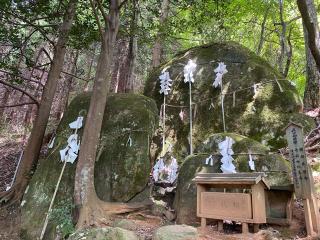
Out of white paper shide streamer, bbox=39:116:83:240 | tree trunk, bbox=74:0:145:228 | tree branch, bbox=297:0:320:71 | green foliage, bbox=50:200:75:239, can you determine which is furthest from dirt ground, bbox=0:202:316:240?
tree branch, bbox=297:0:320:71

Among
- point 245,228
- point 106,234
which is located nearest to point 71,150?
point 106,234

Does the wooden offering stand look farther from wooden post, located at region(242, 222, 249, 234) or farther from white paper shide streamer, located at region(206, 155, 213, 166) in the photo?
white paper shide streamer, located at region(206, 155, 213, 166)

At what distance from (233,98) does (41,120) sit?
19.2ft

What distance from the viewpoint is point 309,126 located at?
8492 mm

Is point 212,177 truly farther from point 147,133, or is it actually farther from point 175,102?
point 175,102

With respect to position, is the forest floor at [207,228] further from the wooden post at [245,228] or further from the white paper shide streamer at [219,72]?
the white paper shide streamer at [219,72]

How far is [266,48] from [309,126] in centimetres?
1103

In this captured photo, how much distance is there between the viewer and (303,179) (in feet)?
17.1

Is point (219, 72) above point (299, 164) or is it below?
above

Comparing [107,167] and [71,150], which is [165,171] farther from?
[71,150]

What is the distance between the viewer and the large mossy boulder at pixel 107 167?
21.7ft

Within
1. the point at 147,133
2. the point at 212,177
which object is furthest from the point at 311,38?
the point at 147,133

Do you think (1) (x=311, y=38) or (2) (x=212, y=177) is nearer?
(1) (x=311, y=38)

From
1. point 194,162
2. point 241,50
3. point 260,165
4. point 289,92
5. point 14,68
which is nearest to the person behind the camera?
point 260,165
